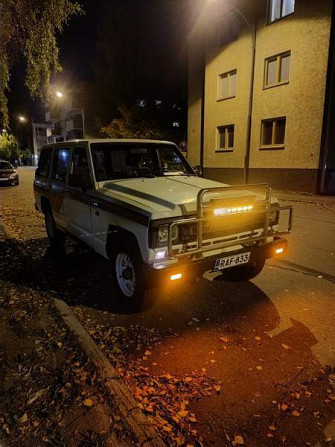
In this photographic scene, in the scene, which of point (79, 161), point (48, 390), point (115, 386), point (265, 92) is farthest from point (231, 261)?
point (265, 92)

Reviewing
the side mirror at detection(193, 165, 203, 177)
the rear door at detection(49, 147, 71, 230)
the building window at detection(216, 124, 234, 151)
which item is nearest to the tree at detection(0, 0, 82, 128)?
the rear door at detection(49, 147, 71, 230)

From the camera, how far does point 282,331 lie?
368 centimetres

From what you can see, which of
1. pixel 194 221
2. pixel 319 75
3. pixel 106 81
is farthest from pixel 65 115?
pixel 194 221

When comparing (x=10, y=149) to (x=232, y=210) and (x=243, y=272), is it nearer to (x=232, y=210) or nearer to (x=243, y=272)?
(x=243, y=272)

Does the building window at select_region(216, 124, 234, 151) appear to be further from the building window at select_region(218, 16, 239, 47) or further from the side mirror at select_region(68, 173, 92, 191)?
the side mirror at select_region(68, 173, 92, 191)

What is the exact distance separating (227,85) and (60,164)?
18.5 metres

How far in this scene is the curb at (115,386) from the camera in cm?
228

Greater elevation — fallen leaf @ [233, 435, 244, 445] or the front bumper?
the front bumper

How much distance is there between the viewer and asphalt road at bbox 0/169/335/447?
8.04ft

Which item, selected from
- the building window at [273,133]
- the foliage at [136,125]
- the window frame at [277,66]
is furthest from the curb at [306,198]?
the foliage at [136,125]

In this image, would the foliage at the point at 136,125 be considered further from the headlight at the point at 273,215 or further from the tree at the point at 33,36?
the headlight at the point at 273,215

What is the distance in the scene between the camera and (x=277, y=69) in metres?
18.1

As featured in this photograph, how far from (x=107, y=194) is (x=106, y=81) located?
33.7 m

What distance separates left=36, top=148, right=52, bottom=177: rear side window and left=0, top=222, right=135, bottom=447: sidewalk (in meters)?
3.74
